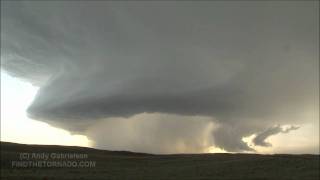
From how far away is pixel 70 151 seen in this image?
109 m

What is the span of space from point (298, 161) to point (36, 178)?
33143mm

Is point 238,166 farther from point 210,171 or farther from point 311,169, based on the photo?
point 311,169

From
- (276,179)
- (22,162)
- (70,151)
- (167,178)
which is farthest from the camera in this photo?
(70,151)

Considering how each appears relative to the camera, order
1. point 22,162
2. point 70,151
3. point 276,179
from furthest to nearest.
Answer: point 70,151
point 22,162
point 276,179

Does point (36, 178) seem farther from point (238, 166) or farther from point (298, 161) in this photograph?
point (298, 161)

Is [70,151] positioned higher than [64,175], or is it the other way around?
[70,151]

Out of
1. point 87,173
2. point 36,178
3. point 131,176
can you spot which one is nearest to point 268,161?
point 131,176

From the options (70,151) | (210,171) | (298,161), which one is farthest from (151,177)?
(70,151)

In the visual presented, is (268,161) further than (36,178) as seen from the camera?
Yes

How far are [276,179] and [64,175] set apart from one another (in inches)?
1027

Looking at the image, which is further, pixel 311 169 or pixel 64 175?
pixel 64 175

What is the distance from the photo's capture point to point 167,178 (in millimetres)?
53219

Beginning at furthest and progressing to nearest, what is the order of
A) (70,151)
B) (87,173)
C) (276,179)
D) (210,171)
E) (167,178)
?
1. (70,151)
2. (87,173)
3. (210,171)
4. (167,178)
5. (276,179)

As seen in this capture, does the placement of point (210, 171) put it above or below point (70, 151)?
below
